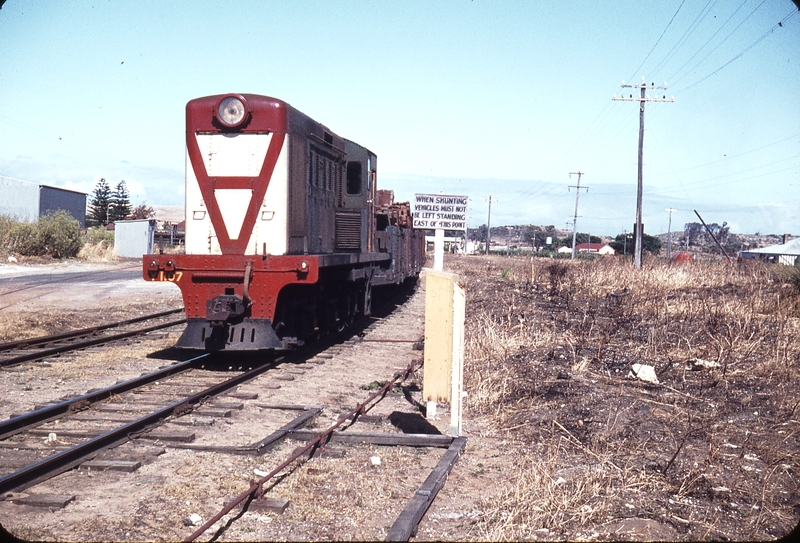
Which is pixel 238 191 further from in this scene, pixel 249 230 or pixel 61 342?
pixel 61 342

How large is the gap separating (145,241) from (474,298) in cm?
2584

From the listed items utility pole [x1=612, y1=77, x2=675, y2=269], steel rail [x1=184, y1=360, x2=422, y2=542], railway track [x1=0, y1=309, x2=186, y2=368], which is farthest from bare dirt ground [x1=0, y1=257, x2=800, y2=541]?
utility pole [x1=612, y1=77, x2=675, y2=269]

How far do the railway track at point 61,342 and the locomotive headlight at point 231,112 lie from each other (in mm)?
4063

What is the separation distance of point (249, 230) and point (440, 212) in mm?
2839

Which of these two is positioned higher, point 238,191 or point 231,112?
point 231,112

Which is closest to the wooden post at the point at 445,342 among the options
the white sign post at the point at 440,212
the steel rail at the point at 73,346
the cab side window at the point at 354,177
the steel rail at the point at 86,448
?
the steel rail at the point at 86,448

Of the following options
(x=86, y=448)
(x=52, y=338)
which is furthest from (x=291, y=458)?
(x=52, y=338)

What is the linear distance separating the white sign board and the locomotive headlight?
2.89m

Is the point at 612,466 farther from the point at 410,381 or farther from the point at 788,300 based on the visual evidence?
the point at 788,300

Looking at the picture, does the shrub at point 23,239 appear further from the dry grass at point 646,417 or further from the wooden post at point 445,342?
the wooden post at point 445,342

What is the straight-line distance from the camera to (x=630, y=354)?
9.90 m

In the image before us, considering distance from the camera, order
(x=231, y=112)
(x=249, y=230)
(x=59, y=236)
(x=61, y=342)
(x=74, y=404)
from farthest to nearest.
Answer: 1. (x=59, y=236)
2. (x=61, y=342)
3. (x=249, y=230)
4. (x=231, y=112)
5. (x=74, y=404)

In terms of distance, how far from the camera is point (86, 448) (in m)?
5.20

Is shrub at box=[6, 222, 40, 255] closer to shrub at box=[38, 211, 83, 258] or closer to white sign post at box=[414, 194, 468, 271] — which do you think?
shrub at box=[38, 211, 83, 258]
